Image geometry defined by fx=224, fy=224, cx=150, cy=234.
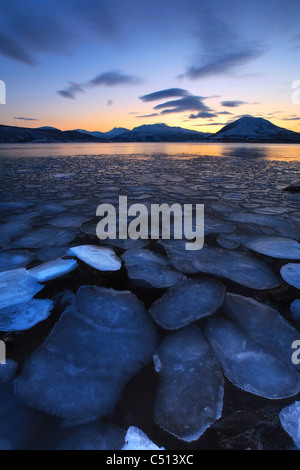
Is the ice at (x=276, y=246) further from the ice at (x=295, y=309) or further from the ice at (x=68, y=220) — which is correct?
the ice at (x=68, y=220)

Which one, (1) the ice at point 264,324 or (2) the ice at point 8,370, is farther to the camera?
(1) the ice at point 264,324

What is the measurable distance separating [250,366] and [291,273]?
2.91 ft

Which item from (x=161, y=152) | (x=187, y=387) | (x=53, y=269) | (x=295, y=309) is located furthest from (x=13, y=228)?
(x=161, y=152)

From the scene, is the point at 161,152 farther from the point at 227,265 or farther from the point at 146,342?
the point at 146,342

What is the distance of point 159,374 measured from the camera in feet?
2.96

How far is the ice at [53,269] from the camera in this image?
4.82 ft

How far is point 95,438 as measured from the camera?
71cm

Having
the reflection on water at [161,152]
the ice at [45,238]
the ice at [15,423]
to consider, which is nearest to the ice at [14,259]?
the ice at [45,238]

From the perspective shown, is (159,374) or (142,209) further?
(142,209)

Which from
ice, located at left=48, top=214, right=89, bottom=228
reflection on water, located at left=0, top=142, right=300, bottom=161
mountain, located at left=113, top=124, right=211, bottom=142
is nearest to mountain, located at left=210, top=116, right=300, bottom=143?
mountain, located at left=113, top=124, right=211, bottom=142

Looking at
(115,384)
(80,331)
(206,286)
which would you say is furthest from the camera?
(206,286)

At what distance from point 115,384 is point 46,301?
65 cm
